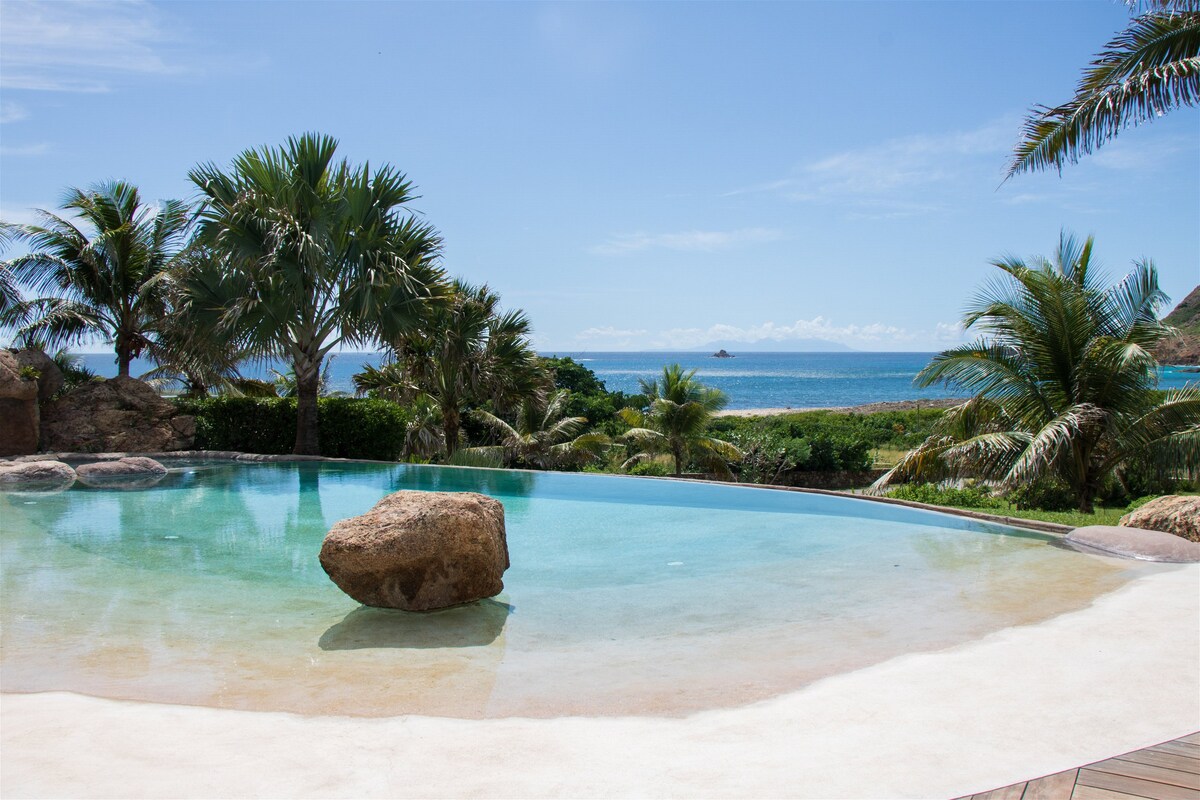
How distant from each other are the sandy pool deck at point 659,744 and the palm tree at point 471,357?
12383 millimetres

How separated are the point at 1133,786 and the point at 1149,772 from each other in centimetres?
20

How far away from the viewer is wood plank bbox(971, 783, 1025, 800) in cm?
314

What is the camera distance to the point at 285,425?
16562 mm

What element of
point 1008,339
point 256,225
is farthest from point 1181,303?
point 256,225

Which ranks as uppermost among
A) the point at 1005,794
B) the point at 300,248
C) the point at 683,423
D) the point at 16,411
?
the point at 300,248

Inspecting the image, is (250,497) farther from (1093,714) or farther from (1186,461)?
(1186,461)

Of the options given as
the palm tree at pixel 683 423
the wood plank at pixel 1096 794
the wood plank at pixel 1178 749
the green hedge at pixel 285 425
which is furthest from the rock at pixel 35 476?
the wood plank at pixel 1178 749

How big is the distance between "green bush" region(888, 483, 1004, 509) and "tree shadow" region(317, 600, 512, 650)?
7.12 m

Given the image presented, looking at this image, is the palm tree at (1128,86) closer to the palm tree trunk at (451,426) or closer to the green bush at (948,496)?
the green bush at (948,496)

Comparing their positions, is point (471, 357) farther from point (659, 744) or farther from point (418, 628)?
point (659, 744)

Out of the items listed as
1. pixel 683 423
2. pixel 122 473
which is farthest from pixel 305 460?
pixel 683 423

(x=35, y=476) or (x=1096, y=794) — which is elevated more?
(x=35, y=476)

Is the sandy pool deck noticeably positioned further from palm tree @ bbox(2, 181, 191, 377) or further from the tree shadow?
palm tree @ bbox(2, 181, 191, 377)

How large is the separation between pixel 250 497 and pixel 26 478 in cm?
373
